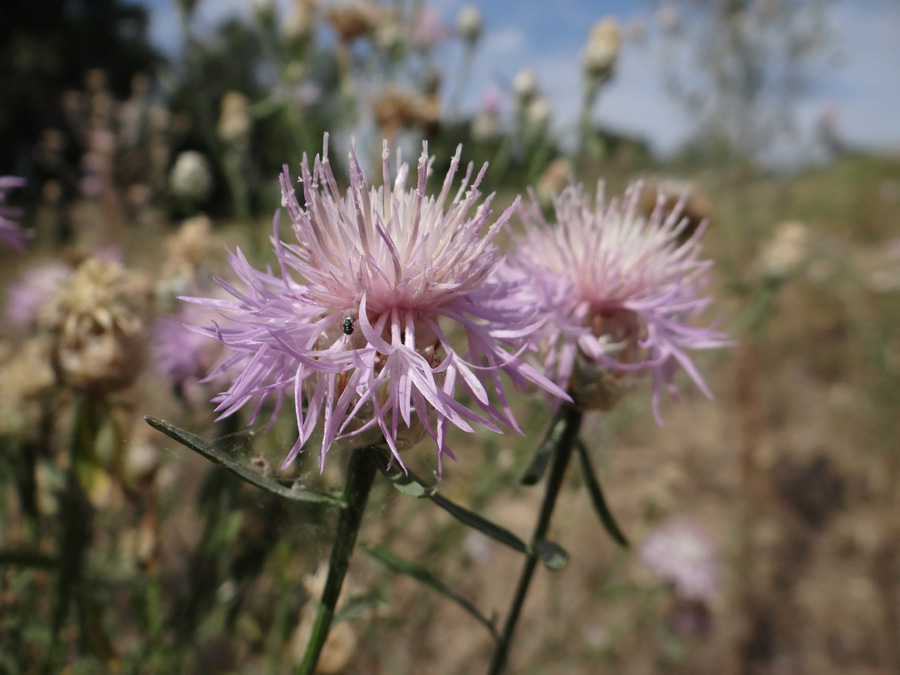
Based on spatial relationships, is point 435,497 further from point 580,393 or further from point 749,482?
point 749,482

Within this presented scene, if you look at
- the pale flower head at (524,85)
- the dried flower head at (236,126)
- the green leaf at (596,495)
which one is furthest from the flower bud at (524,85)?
the green leaf at (596,495)

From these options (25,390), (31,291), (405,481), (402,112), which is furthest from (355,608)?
(402,112)

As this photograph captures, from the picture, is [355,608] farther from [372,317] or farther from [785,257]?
[785,257]

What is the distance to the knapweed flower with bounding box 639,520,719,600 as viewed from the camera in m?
1.90

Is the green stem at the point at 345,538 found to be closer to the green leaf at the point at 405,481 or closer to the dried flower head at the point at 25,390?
the green leaf at the point at 405,481

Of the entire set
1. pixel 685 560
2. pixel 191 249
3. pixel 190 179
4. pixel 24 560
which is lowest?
pixel 685 560

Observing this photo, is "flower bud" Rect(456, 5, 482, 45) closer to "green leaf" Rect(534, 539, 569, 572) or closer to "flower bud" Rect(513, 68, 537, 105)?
"flower bud" Rect(513, 68, 537, 105)

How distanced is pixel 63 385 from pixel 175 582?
53cm

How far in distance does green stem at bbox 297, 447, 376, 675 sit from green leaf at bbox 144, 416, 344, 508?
0.01 meters

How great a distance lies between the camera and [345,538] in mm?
479

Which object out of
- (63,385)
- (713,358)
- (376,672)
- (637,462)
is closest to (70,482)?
(63,385)

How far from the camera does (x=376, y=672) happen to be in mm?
1966

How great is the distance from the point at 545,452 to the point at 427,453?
4.5 inches

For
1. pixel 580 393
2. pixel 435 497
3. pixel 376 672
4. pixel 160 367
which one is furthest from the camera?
pixel 376 672
